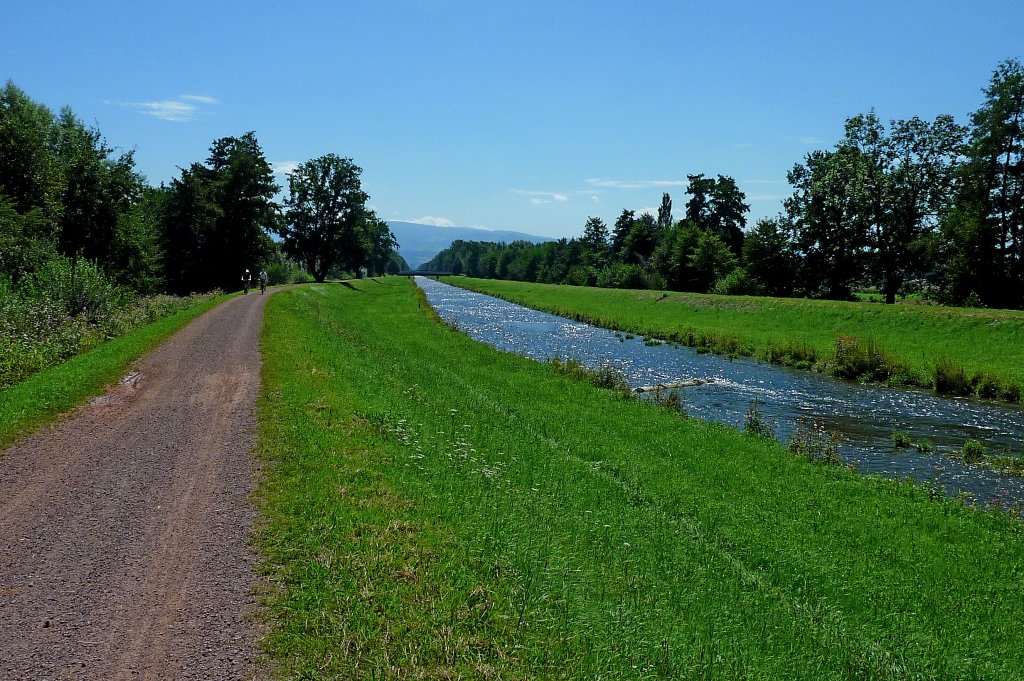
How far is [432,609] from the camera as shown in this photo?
596 cm

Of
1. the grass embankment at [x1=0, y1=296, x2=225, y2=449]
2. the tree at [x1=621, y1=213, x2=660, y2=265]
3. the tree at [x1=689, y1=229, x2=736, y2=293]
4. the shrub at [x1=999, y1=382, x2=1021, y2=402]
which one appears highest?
the tree at [x1=621, y1=213, x2=660, y2=265]

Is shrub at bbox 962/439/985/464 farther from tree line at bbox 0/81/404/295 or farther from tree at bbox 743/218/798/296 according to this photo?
tree at bbox 743/218/798/296

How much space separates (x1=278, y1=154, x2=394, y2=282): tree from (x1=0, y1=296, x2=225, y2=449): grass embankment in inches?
2765

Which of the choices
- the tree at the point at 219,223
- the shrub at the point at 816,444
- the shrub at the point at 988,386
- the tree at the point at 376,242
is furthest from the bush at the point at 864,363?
the tree at the point at 376,242

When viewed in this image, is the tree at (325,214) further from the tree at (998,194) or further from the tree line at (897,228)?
the tree at (998,194)

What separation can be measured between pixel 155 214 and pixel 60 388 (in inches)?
2789

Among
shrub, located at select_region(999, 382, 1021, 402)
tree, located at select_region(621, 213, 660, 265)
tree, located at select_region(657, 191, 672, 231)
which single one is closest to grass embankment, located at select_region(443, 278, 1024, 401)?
shrub, located at select_region(999, 382, 1021, 402)

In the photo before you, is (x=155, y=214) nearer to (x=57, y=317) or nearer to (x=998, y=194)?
(x=57, y=317)

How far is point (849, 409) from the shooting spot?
71.4ft

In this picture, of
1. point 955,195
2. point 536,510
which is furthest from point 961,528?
point 955,195

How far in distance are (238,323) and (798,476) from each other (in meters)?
25.0

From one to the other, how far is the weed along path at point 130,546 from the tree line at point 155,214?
952 inches

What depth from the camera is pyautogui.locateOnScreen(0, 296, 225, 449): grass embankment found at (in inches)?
447

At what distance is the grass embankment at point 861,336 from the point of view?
25.9m
